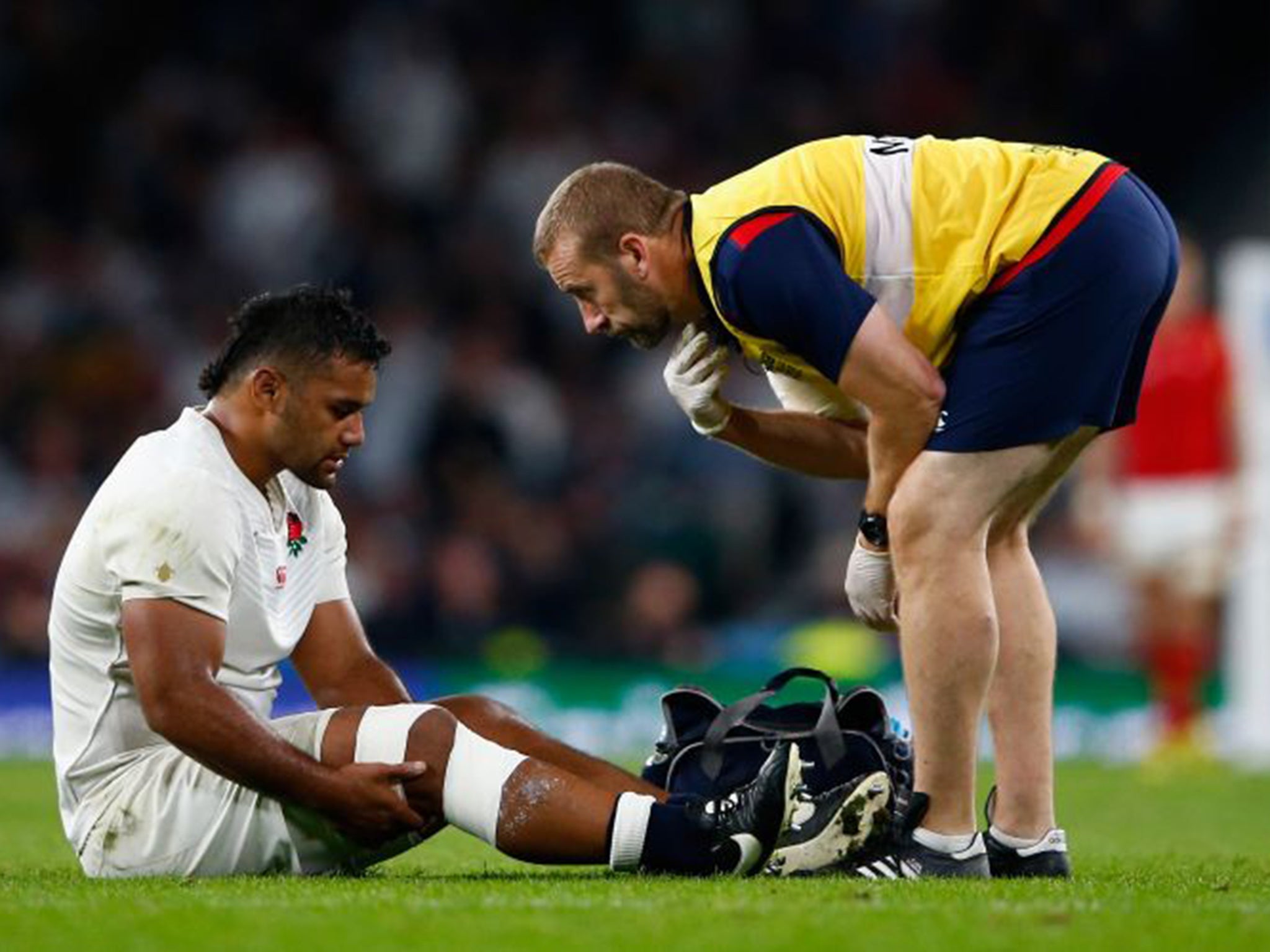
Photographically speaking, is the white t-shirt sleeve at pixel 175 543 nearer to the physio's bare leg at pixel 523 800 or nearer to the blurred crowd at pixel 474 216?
the physio's bare leg at pixel 523 800

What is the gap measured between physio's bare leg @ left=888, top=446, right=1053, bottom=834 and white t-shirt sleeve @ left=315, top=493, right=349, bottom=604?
141 cm

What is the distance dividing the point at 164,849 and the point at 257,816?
233mm

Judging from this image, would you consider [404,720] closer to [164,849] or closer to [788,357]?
[164,849]

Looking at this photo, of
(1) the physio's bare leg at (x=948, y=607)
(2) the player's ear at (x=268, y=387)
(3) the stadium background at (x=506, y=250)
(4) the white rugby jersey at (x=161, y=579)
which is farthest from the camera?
(3) the stadium background at (x=506, y=250)

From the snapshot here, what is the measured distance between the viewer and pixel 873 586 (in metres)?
5.86

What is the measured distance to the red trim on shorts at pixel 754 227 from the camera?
18.0 ft

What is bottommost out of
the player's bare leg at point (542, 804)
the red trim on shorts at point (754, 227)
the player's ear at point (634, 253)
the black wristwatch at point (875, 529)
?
the player's bare leg at point (542, 804)

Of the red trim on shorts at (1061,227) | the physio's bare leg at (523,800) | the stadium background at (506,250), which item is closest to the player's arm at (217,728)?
the physio's bare leg at (523,800)

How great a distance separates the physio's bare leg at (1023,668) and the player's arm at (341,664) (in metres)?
1.48

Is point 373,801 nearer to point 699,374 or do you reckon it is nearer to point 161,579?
point 161,579

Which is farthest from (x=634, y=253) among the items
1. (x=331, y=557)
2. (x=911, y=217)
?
(x=331, y=557)

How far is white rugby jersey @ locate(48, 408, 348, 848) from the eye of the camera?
5.34m

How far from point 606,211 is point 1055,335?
1.09 meters

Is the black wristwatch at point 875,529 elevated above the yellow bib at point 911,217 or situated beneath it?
situated beneath
